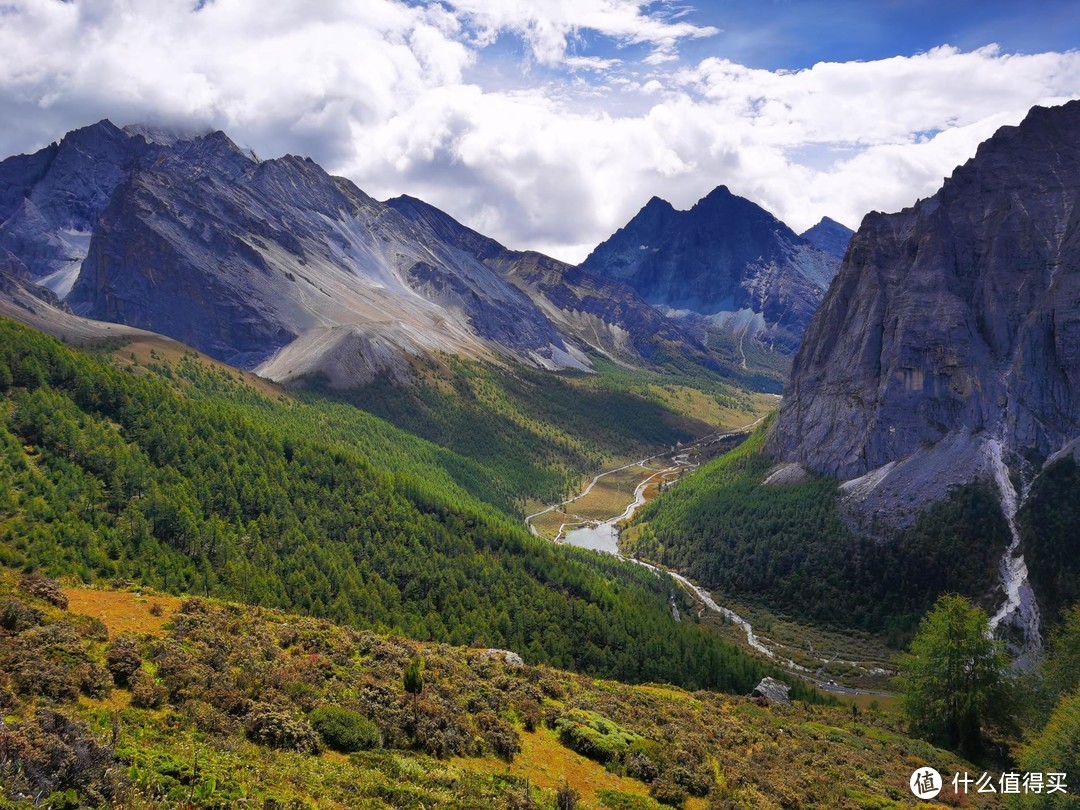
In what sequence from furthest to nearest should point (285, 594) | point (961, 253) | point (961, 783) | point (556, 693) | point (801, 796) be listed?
point (961, 253) → point (285, 594) → point (961, 783) → point (556, 693) → point (801, 796)

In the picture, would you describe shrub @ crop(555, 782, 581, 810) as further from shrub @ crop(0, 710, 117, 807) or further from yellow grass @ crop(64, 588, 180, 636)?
yellow grass @ crop(64, 588, 180, 636)

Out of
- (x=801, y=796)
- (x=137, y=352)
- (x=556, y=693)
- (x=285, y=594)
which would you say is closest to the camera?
(x=801, y=796)

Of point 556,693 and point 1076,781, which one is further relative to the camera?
point 556,693

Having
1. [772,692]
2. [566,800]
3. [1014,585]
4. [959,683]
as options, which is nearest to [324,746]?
[566,800]

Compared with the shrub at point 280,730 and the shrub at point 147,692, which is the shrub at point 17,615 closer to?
the shrub at point 147,692

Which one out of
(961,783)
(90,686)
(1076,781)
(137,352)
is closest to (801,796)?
(1076,781)

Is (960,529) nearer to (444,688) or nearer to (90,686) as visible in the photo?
(444,688)

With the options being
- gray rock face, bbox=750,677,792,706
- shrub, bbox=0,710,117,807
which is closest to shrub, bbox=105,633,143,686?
shrub, bbox=0,710,117,807

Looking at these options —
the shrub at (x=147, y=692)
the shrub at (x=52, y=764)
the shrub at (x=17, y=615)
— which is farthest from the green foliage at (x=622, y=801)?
the shrub at (x=17, y=615)
